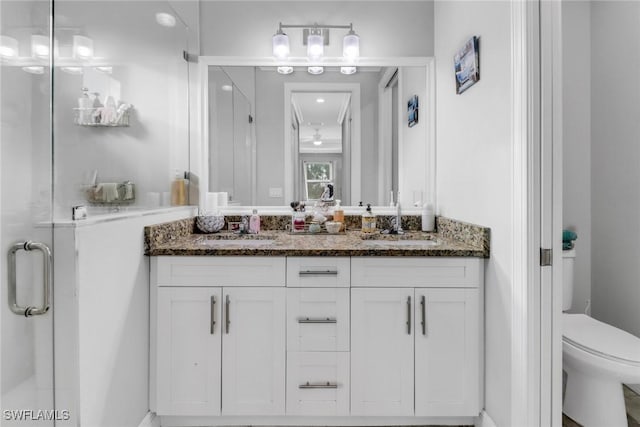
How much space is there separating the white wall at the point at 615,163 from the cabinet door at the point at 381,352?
1388 millimetres

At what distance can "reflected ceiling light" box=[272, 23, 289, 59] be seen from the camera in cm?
217

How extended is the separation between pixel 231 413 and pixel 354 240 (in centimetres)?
98

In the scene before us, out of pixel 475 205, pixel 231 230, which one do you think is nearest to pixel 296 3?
pixel 231 230

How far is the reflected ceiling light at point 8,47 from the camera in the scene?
104cm

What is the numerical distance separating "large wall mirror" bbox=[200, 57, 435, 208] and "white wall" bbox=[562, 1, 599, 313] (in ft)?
2.88

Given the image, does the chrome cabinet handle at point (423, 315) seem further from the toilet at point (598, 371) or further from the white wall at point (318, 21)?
the white wall at point (318, 21)

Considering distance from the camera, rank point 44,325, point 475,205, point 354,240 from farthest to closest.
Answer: point 354,240 < point 475,205 < point 44,325

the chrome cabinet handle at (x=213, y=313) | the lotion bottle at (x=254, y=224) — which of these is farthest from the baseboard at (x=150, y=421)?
the lotion bottle at (x=254, y=224)

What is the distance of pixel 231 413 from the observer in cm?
160

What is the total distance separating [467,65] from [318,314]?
4.44 ft

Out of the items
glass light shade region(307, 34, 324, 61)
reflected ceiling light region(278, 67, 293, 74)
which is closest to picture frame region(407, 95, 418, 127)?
glass light shade region(307, 34, 324, 61)

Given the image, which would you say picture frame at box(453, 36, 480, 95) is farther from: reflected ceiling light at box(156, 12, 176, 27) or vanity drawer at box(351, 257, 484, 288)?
reflected ceiling light at box(156, 12, 176, 27)

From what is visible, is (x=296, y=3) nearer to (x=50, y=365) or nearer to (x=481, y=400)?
(x=50, y=365)

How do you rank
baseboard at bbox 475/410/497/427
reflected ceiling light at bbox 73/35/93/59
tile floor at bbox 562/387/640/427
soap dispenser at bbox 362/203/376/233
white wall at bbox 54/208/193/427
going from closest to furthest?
white wall at bbox 54/208/193/427
reflected ceiling light at bbox 73/35/93/59
baseboard at bbox 475/410/497/427
tile floor at bbox 562/387/640/427
soap dispenser at bbox 362/203/376/233
